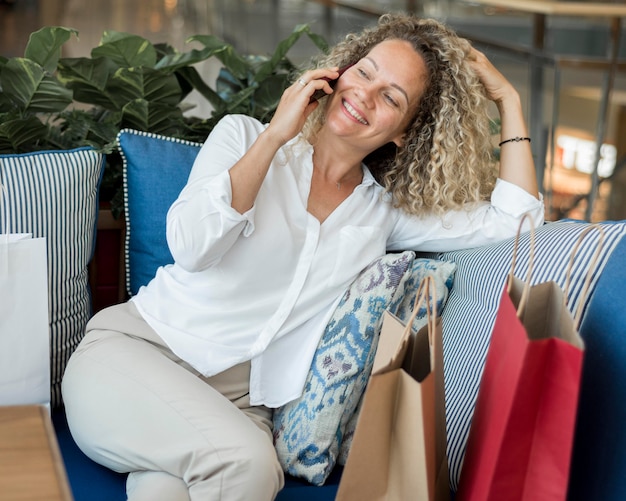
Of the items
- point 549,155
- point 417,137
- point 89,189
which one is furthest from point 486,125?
point 549,155

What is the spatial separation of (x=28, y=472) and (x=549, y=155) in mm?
3216

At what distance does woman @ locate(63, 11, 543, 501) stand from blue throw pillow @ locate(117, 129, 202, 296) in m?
Answer: 0.14

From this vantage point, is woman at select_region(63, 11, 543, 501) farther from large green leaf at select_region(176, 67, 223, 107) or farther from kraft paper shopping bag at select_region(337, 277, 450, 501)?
large green leaf at select_region(176, 67, 223, 107)

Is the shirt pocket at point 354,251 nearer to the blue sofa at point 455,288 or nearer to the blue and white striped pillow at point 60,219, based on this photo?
the blue sofa at point 455,288

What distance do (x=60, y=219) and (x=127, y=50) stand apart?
57cm

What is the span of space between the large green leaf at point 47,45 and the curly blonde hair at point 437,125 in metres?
0.63

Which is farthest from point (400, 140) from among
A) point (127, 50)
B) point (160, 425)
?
point (160, 425)

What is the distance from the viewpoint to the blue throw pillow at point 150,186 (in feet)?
6.23

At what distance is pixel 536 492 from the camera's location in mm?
1204

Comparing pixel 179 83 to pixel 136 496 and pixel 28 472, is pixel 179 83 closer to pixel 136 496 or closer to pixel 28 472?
pixel 136 496

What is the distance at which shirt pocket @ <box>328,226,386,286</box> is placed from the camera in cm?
172

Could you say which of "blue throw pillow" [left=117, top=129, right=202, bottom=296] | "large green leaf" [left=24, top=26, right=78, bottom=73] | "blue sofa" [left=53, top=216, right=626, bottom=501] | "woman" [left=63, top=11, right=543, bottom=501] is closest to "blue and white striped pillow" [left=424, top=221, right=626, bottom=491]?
"blue sofa" [left=53, top=216, right=626, bottom=501]

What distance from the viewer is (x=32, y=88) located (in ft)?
6.51

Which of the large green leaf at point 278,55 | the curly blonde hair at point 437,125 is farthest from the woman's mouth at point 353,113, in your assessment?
the large green leaf at point 278,55
